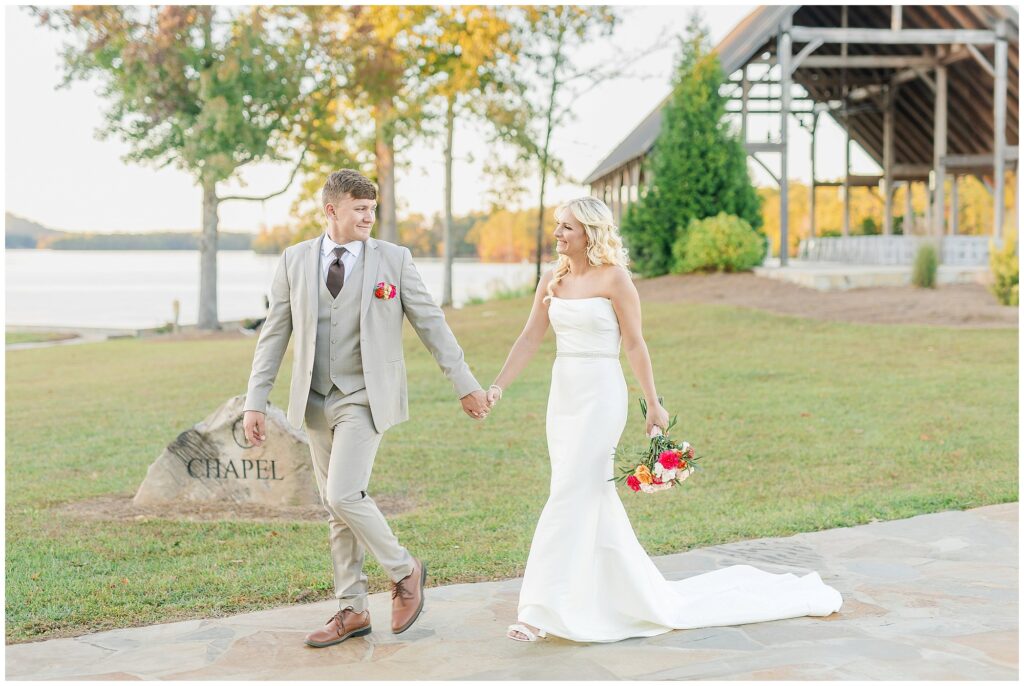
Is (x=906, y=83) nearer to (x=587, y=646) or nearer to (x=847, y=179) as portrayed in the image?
(x=847, y=179)

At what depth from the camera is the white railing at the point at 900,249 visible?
25234 mm

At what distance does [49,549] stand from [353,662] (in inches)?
122

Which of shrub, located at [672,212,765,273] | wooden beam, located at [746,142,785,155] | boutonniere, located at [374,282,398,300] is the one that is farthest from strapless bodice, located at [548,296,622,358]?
wooden beam, located at [746,142,785,155]

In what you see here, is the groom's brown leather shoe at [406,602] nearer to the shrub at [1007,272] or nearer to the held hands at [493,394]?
the held hands at [493,394]

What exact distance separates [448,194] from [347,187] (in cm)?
2690

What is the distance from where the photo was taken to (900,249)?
2627 cm

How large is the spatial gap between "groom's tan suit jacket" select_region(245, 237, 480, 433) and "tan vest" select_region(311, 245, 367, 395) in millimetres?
35

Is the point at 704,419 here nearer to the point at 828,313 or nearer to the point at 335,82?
the point at 828,313

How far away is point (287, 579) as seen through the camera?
6.21m

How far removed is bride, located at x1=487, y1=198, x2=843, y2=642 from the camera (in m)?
5.06

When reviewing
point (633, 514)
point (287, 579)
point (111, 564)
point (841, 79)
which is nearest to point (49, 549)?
point (111, 564)

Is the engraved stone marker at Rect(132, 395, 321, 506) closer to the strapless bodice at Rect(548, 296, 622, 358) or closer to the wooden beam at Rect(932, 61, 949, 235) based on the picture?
the strapless bodice at Rect(548, 296, 622, 358)

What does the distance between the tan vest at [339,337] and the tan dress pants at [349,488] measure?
0.07m

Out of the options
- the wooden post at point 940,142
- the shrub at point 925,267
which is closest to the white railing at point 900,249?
the shrub at point 925,267
